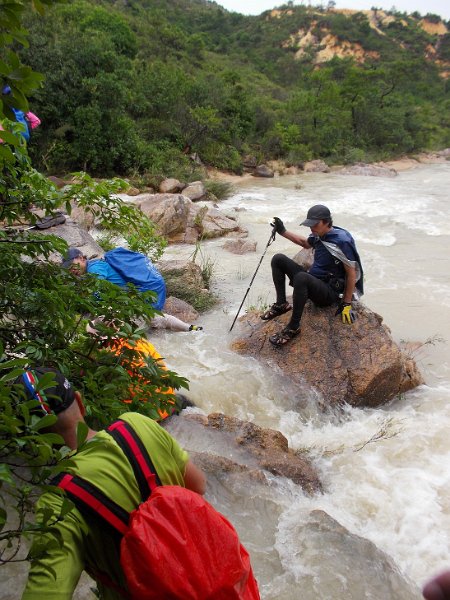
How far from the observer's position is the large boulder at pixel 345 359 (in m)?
4.56

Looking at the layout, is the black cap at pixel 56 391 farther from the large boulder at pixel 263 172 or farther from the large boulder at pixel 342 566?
the large boulder at pixel 263 172

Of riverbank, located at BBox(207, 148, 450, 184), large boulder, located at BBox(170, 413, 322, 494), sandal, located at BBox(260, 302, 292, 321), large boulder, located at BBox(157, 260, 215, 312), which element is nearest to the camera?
large boulder, located at BBox(170, 413, 322, 494)

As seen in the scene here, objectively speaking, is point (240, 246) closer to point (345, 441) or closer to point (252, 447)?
point (345, 441)

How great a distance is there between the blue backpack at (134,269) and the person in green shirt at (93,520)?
355 centimetres

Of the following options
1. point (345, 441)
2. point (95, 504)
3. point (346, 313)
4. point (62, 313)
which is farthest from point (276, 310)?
point (95, 504)

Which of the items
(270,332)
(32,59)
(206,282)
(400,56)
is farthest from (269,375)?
(400,56)

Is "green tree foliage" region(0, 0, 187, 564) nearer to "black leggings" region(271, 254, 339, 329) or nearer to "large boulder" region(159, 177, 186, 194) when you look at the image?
"black leggings" region(271, 254, 339, 329)

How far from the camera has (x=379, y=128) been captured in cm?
2864

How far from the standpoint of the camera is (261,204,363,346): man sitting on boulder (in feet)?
14.7

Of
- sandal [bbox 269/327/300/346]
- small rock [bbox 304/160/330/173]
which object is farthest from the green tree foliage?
small rock [bbox 304/160/330/173]

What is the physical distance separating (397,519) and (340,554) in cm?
86

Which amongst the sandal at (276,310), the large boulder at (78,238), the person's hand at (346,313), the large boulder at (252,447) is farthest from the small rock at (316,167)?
the large boulder at (252,447)

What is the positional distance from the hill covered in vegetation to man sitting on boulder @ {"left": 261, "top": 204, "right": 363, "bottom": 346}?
25.6 ft

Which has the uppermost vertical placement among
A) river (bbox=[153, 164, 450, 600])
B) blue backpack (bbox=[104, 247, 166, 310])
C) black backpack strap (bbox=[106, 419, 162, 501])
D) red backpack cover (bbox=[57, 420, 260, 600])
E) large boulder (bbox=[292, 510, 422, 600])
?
black backpack strap (bbox=[106, 419, 162, 501])
